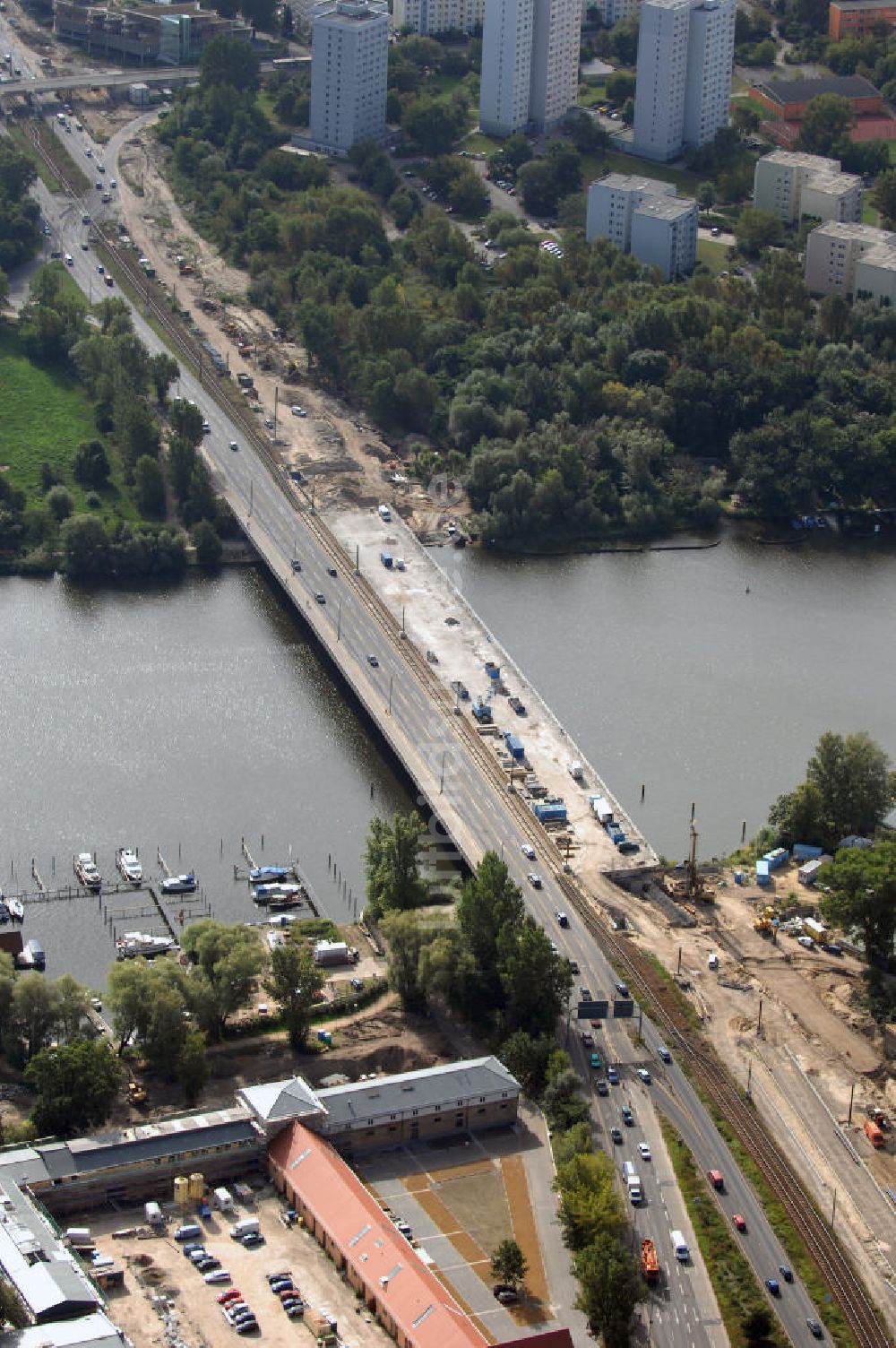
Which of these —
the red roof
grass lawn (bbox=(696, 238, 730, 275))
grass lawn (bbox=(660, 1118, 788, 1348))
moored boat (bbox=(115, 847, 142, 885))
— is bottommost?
grass lawn (bbox=(660, 1118, 788, 1348))

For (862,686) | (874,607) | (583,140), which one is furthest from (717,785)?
(583,140)

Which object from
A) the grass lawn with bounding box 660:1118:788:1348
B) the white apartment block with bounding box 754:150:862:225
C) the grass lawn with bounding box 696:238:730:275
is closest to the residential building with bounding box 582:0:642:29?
the white apartment block with bounding box 754:150:862:225

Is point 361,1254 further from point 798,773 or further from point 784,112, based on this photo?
point 784,112

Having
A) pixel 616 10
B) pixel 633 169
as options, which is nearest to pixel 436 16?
pixel 616 10

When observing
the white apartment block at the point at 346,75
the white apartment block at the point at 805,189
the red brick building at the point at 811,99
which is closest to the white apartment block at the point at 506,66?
the white apartment block at the point at 346,75

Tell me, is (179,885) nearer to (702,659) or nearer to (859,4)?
(702,659)

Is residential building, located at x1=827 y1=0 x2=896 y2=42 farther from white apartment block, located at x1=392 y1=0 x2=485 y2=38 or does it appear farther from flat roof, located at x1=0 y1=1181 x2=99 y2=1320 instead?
flat roof, located at x1=0 y1=1181 x2=99 y2=1320
